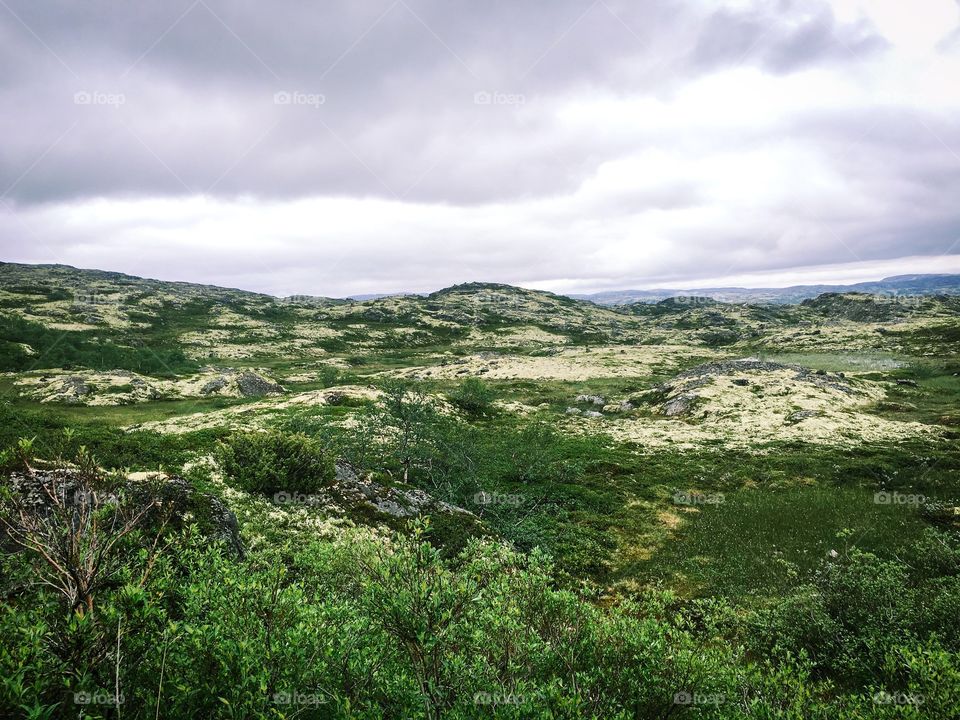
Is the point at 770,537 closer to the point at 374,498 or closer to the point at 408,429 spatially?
the point at 374,498

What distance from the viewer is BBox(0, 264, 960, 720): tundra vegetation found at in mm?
7039

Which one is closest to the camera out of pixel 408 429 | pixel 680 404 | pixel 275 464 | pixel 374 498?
pixel 275 464

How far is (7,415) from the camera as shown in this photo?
24.9 meters

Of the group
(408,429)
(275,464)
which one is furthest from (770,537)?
(275,464)

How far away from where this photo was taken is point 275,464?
22.5 meters

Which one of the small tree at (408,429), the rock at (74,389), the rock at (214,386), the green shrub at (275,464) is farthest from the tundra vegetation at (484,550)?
the rock at (74,389)

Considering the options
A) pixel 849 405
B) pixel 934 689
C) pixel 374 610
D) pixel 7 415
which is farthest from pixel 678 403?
pixel 7 415

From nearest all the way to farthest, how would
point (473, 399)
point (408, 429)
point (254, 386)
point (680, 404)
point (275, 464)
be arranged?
point (275, 464)
point (408, 429)
point (473, 399)
point (680, 404)
point (254, 386)

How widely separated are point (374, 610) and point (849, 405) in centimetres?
7208

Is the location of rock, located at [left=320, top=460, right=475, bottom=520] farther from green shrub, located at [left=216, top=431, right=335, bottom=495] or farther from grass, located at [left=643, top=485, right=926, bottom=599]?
grass, located at [left=643, top=485, right=926, bottom=599]

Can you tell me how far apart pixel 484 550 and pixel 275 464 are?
13631mm

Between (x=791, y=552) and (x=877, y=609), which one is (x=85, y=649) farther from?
(x=791, y=552)

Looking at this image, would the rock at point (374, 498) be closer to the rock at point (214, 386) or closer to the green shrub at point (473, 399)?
the green shrub at point (473, 399)

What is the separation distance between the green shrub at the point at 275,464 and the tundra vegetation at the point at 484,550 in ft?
0.54
